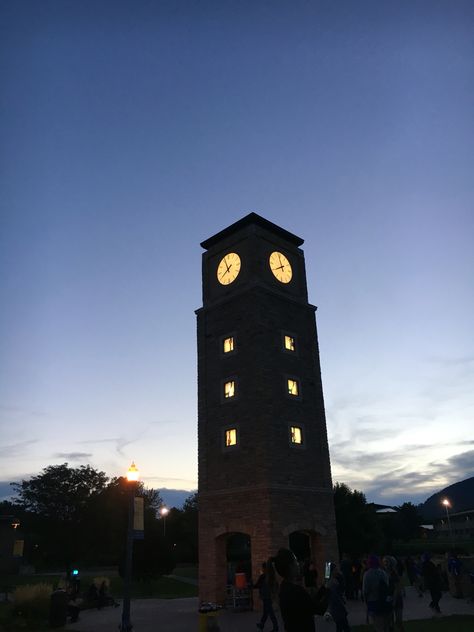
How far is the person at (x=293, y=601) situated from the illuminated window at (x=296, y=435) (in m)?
21.4

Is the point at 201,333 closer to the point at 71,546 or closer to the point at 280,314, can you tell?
the point at 280,314

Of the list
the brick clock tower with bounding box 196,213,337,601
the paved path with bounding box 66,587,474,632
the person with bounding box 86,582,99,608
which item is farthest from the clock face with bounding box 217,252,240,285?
the person with bounding box 86,582,99,608

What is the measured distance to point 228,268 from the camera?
3269 centimetres

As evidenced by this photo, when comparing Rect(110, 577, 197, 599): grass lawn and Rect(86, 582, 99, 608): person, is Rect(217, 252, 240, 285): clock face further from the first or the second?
Rect(110, 577, 197, 599): grass lawn

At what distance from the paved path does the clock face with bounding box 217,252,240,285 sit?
18056mm

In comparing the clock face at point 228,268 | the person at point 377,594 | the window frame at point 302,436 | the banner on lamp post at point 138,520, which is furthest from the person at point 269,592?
the clock face at point 228,268

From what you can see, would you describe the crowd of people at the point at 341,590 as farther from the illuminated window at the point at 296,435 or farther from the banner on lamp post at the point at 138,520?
the illuminated window at the point at 296,435

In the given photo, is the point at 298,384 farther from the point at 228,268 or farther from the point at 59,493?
the point at 59,493

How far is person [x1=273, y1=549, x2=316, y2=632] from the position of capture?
6.61 metres

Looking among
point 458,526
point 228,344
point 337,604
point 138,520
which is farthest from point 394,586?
point 458,526

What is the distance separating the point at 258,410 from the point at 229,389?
2.83 metres

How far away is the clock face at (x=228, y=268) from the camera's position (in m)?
32.1

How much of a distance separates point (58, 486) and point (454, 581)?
3724 centimetres

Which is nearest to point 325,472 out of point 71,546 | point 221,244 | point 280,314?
point 280,314
